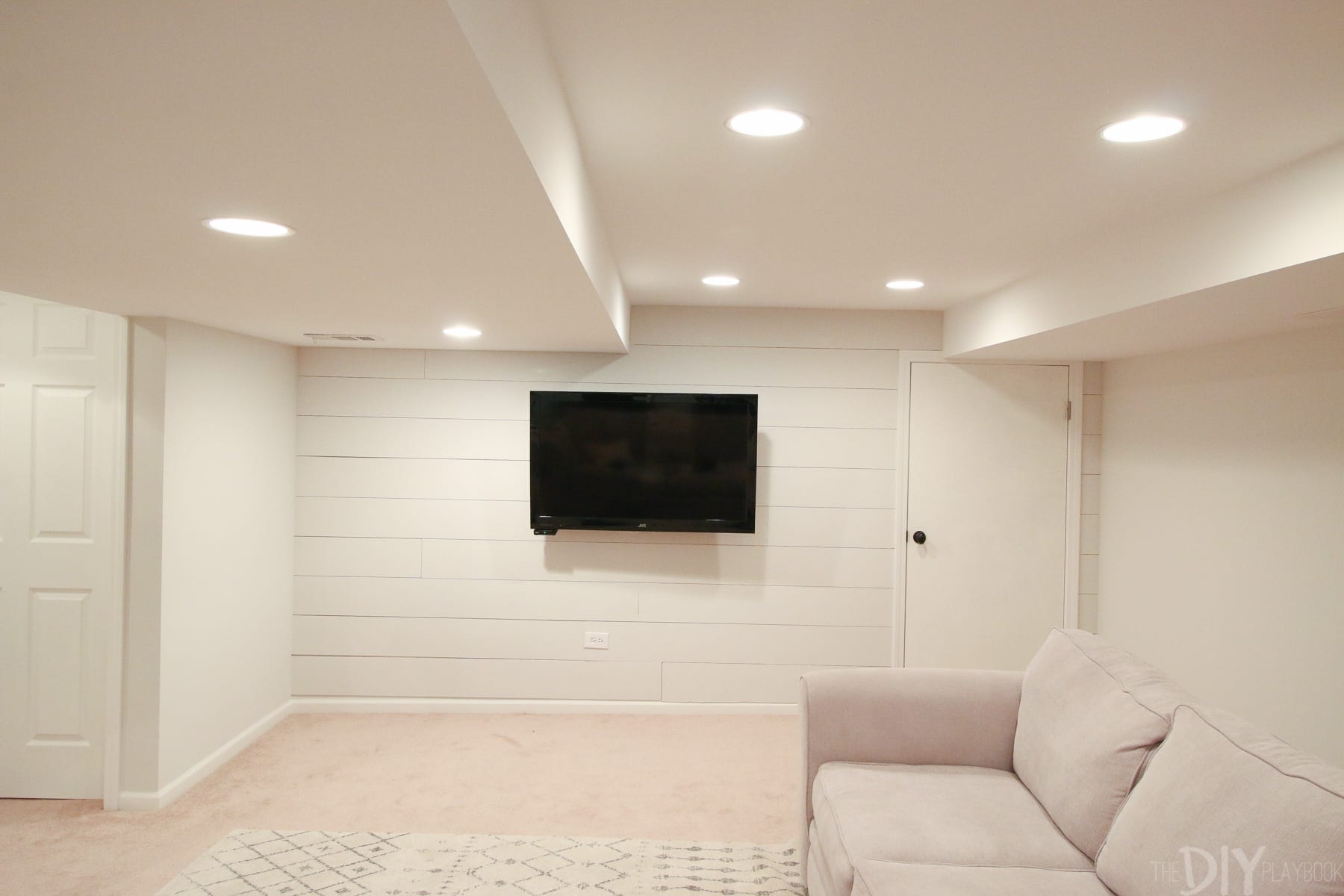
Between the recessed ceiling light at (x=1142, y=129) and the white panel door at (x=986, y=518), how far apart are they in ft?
9.24

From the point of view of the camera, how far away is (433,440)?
15.5ft

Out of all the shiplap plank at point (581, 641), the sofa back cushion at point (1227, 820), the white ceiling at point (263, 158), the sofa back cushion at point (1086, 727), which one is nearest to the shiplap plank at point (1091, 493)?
the shiplap plank at point (581, 641)

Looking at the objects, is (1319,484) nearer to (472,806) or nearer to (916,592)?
(916,592)

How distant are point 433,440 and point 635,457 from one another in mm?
1151

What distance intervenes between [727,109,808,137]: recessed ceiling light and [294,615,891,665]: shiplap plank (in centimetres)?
325

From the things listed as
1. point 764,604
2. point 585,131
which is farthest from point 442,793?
point 585,131

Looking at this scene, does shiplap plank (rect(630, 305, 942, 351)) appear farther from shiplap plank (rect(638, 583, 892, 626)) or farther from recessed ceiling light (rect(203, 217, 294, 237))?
recessed ceiling light (rect(203, 217, 294, 237))

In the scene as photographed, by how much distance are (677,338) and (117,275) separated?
2817 mm

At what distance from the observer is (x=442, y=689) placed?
4738 mm

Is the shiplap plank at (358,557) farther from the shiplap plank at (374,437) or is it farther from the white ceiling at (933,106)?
the white ceiling at (933,106)

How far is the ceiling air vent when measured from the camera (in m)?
4.06

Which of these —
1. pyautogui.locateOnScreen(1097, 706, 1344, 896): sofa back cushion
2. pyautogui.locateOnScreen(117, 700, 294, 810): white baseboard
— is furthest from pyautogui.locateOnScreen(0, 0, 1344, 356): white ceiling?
pyautogui.locateOnScreen(117, 700, 294, 810): white baseboard

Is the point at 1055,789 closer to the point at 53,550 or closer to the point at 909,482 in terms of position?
the point at 909,482

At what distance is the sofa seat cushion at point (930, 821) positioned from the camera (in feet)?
6.82
